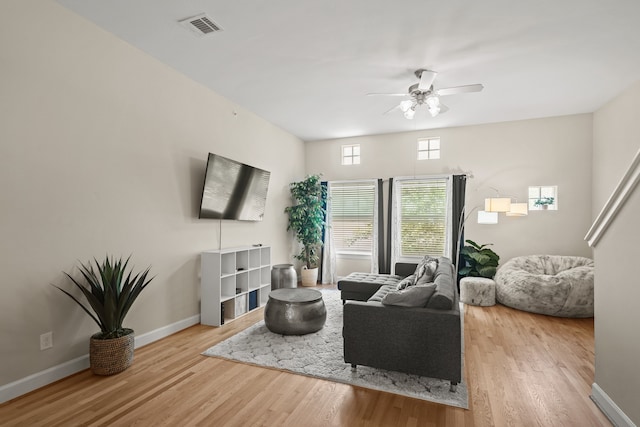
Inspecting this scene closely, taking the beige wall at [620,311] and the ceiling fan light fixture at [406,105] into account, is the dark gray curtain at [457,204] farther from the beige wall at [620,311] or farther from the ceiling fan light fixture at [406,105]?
the beige wall at [620,311]

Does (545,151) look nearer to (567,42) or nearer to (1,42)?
(567,42)

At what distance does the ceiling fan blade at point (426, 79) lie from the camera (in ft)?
11.5

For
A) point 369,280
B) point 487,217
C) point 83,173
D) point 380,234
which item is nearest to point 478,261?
point 487,217

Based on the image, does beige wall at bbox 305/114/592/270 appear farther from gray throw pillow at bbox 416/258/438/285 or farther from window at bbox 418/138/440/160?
gray throw pillow at bbox 416/258/438/285

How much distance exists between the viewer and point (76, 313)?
2.87 metres

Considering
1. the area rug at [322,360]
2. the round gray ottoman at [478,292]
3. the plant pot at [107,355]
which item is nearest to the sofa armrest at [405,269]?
the round gray ottoman at [478,292]

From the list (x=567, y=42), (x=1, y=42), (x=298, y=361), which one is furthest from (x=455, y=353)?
(x=1, y=42)

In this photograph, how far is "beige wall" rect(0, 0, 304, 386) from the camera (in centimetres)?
247

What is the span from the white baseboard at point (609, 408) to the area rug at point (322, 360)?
2.90 feet

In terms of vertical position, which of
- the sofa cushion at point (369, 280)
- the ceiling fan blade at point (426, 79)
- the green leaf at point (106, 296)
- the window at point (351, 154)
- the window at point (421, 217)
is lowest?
the sofa cushion at point (369, 280)

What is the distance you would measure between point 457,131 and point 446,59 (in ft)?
9.41

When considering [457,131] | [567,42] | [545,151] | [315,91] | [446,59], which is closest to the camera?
[567,42]

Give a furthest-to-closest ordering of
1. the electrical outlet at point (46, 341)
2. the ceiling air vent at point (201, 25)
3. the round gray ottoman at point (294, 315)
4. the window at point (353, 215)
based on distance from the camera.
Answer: the window at point (353, 215), the round gray ottoman at point (294, 315), the ceiling air vent at point (201, 25), the electrical outlet at point (46, 341)

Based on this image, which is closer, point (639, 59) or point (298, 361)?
point (298, 361)
